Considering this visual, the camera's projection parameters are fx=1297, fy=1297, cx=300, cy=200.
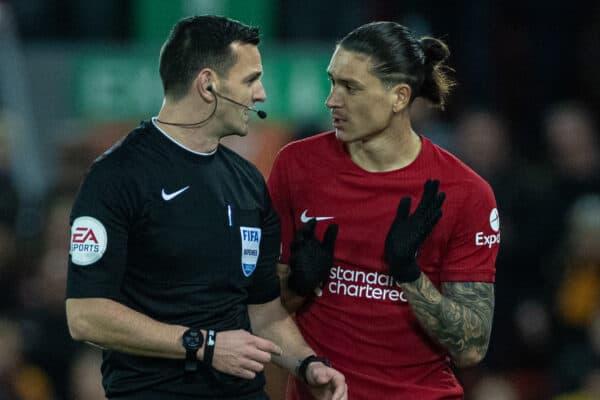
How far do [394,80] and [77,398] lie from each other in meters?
3.24

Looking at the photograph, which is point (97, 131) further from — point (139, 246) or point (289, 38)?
point (139, 246)

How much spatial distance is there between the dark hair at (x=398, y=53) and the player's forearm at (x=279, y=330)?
3.00 ft

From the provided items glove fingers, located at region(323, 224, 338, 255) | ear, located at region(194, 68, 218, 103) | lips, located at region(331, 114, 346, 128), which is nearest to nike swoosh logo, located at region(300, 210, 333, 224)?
glove fingers, located at region(323, 224, 338, 255)

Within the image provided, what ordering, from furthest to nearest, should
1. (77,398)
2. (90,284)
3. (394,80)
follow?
(77,398), (394,80), (90,284)

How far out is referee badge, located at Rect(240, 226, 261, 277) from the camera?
4.39 metres

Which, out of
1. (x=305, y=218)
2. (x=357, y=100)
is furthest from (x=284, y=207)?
(x=357, y=100)

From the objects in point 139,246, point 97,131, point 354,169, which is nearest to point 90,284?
point 139,246

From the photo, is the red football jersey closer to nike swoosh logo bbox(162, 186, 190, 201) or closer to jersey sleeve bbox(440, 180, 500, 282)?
jersey sleeve bbox(440, 180, 500, 282)

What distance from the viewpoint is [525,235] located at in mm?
7543

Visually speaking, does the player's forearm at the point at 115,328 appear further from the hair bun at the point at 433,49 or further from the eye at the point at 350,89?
the hair bun at the point at 433,49

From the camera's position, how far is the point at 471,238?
15.4 feet

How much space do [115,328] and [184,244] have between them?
36 cm

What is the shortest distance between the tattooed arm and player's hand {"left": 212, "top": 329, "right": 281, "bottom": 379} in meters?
0.67

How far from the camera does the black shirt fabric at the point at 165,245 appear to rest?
4066 millimetres
